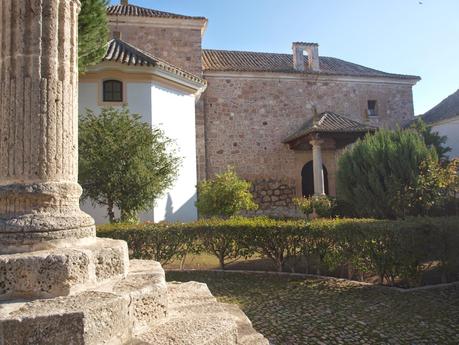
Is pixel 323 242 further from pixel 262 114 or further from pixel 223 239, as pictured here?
pixel 262 114

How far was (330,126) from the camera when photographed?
47.3 feet

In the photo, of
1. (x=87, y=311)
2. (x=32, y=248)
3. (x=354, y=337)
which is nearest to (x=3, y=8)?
(x=32, y=248)

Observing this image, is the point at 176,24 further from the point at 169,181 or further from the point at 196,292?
the point at 196,292

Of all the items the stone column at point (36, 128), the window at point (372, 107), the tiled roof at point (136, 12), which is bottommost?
the stone column at point (36, 128)

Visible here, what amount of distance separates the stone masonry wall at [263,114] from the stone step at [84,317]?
13.2 meters

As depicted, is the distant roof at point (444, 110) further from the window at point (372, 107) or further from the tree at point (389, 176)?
the tree at point (389, 176)

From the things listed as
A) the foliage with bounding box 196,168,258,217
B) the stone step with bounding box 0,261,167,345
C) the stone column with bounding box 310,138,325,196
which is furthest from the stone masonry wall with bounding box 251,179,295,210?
the stone step with bounding box 0,261,167,345

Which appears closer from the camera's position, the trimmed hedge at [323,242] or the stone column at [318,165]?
the trimmed hedge at [323,242]

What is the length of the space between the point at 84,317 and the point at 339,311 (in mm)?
3718

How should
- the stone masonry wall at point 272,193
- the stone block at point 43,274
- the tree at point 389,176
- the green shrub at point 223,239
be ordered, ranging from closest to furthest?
the stone block at point 43,274, the green shrub at point 223,239, the tree at point 389,176, the stone masonry wall at point 272,193

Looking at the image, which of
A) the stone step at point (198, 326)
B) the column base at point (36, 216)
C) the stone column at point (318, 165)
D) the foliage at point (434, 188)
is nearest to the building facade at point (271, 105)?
the stone column at point (318, 165)

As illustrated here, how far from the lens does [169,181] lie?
8812 mm

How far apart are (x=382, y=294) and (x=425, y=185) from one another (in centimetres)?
390

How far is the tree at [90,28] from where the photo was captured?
7.79m
